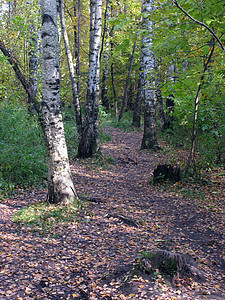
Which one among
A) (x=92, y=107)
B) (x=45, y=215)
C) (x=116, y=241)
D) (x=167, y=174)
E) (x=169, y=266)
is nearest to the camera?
(x=169, y=266)

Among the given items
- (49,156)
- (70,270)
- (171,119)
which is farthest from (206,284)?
(171,119)

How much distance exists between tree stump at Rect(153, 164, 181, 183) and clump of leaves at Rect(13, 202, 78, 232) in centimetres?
348

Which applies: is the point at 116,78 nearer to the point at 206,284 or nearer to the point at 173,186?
the point at 173,186

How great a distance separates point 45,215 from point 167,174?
4355 millimetres

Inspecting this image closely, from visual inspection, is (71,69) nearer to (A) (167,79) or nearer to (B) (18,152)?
(A) (167,79)

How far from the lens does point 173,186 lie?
7992mm

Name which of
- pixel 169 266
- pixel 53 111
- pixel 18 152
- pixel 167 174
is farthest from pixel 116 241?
pixel 18 152

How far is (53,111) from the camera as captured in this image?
542 centimetres

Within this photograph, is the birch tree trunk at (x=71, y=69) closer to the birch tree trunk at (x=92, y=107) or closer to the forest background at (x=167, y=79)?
the birch tree trunk at (x=92, y=107)

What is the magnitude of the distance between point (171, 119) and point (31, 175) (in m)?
10.3

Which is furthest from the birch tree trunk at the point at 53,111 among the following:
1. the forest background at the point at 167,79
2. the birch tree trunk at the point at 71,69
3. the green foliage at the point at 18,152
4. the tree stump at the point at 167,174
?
the birch tree trunk at the point at 71,69

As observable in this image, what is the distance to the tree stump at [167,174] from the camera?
819 centimetres

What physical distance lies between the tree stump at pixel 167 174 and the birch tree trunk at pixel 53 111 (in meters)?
3.51

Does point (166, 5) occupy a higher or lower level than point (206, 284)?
higher
